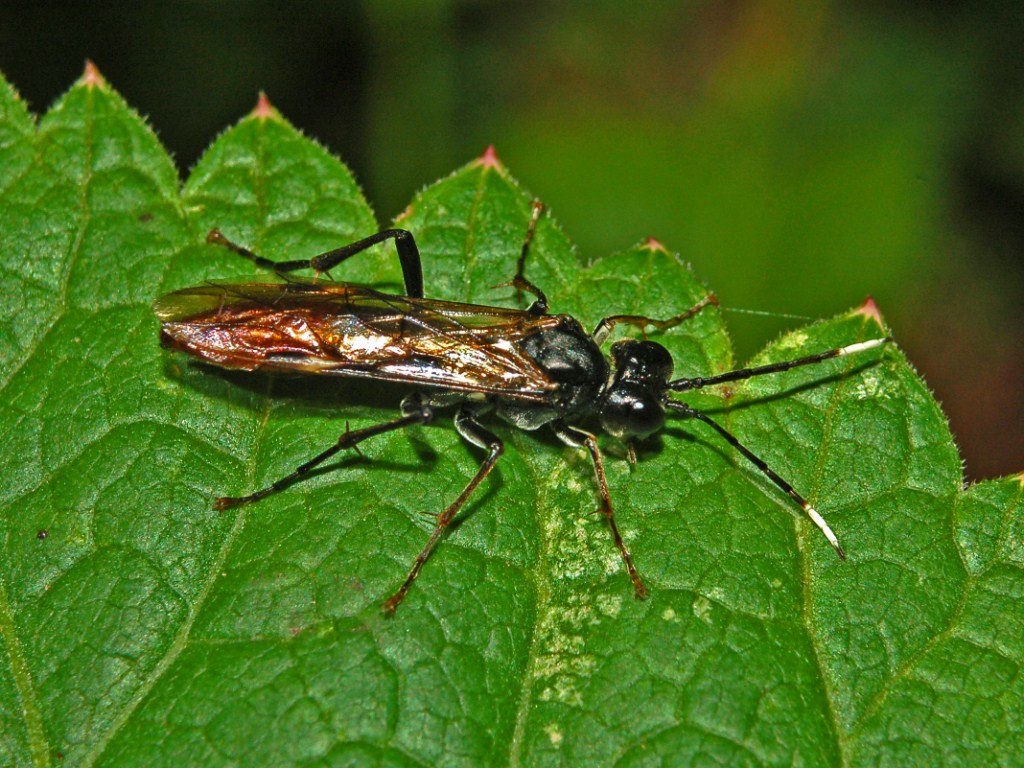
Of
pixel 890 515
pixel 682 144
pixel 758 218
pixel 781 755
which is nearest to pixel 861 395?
pixel 890 515

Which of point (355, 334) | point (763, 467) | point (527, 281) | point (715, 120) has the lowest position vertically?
point (763, 467)

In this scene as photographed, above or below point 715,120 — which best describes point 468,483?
below

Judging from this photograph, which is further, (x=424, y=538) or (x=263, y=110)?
(x=263, y=110)

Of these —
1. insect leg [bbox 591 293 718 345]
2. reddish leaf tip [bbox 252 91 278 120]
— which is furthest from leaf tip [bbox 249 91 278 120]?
insect leg [bbox 591 293 718 345]

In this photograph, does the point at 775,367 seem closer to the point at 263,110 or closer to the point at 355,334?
the point at 355,334

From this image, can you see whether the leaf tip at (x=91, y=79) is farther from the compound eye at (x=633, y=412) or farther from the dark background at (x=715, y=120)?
the compound eye at (x=633, y=412)

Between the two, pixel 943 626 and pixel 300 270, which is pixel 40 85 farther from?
pixel 943 626

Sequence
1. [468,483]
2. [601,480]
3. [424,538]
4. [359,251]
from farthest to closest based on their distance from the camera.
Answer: [359,251], [468,483], [601,480], [424,538]

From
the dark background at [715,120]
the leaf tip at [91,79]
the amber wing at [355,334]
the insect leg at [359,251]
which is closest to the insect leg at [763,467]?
the amber wing at [355,334]

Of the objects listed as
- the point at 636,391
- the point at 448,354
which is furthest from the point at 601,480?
the point at 448,354
